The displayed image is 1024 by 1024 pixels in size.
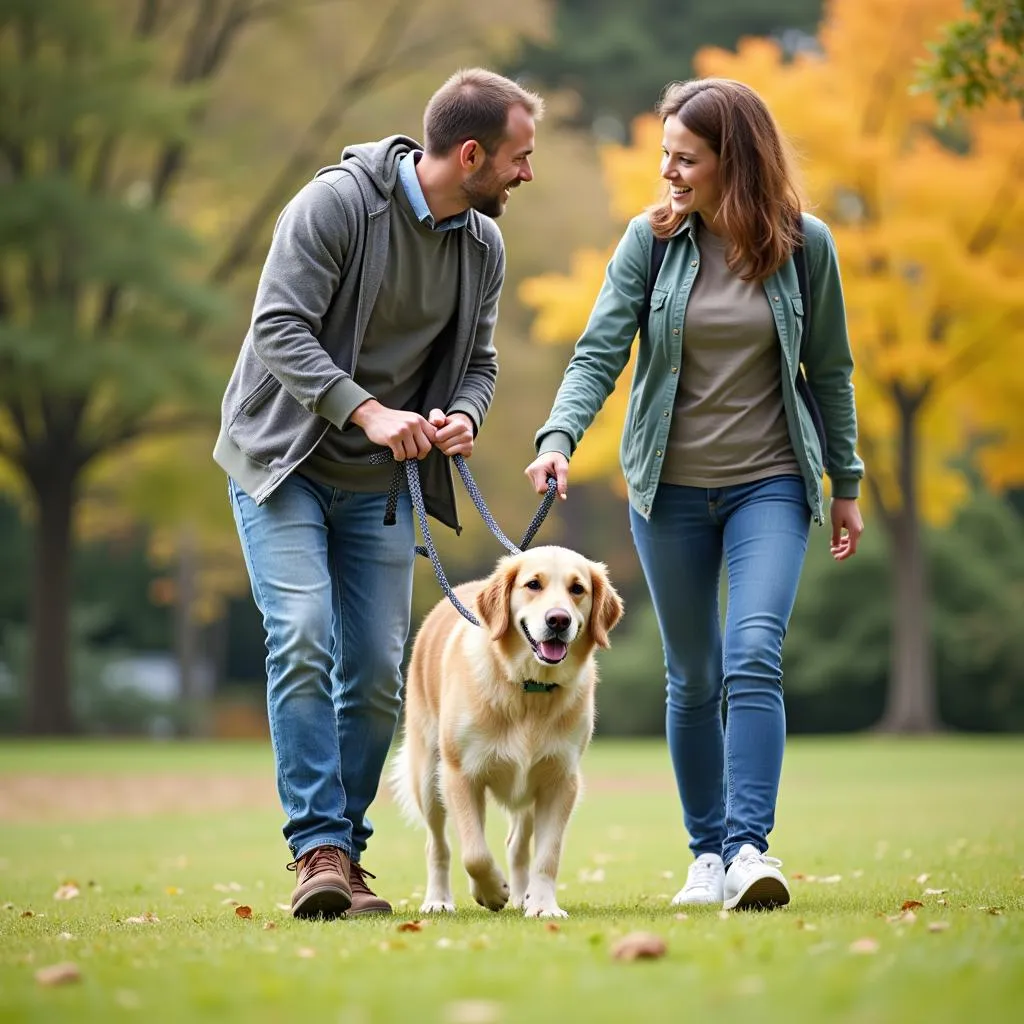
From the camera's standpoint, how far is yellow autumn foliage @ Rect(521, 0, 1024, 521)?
20172mm

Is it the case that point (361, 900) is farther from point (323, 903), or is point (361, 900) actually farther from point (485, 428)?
point (485, 428)

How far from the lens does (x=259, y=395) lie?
530 centimetres

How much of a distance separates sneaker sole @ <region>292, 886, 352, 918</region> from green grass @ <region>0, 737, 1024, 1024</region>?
0.11 m

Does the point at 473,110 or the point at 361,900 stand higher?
the point at 473,110

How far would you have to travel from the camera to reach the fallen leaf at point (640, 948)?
3.56 metres

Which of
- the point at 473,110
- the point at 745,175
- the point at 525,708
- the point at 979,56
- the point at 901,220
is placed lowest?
the point at 525,708

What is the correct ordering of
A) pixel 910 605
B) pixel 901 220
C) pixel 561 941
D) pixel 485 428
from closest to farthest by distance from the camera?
pixel 561 941 < pixel 901 220 < pixel 910 605 < pixel 485 428

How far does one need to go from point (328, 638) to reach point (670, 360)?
144 cm

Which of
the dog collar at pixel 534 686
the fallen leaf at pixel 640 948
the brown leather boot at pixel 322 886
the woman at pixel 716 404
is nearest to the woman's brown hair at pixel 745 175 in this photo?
the woman at pixel 716 404

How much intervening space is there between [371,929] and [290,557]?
123cm

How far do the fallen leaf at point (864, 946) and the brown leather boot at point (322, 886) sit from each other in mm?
1708

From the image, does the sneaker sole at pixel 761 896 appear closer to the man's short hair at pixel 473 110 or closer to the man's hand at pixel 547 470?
the man's hand at pixel 547 470

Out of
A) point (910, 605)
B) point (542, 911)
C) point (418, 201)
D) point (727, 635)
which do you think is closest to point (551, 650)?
point (727, 635)

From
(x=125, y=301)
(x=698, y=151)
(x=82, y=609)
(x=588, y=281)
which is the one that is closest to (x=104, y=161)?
(x=125, y=301)
